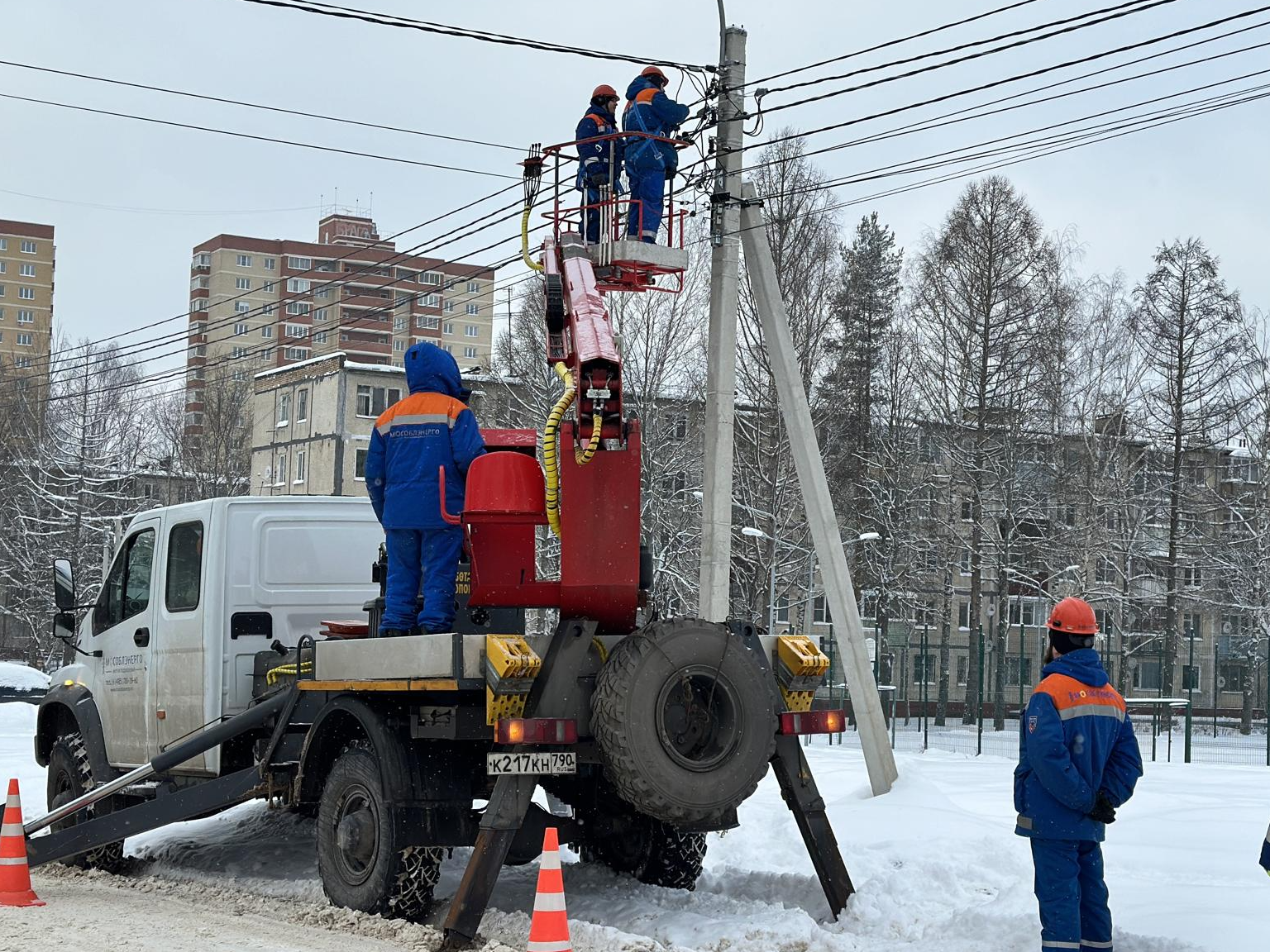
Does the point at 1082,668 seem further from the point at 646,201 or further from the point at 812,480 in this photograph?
the point at 646,201

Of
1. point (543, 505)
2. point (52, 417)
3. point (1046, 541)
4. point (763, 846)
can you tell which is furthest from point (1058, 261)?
point (52, 417)

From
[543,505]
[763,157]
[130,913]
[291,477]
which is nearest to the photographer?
[543,505]

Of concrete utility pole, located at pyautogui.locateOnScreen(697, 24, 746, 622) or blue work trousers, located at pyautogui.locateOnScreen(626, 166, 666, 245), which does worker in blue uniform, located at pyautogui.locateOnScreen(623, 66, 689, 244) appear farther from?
concrete utility pole, located at pyautogui.locateOnScreen(697, 24, 746, 622)

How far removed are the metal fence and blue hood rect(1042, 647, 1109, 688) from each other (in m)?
14.9

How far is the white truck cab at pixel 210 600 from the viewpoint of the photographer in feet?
31.2

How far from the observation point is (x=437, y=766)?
7.61 metres

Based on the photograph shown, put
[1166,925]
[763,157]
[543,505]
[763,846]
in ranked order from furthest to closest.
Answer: [763,157], [763,846], [543,505], [1166,925]

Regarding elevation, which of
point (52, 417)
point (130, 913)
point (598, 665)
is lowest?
point (130, 913)

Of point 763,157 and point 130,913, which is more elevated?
point 763,157

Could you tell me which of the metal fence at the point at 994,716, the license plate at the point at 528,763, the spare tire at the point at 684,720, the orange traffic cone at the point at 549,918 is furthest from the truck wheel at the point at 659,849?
the metal fence at the point at 994,716

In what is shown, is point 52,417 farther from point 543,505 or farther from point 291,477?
point 543,505

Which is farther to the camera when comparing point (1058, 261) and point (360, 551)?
point (1058, 261)

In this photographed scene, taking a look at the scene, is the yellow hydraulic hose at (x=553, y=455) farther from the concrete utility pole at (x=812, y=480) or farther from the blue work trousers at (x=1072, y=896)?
the concrete utility pole at (x=812, y=480)

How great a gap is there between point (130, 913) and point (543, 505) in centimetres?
339
